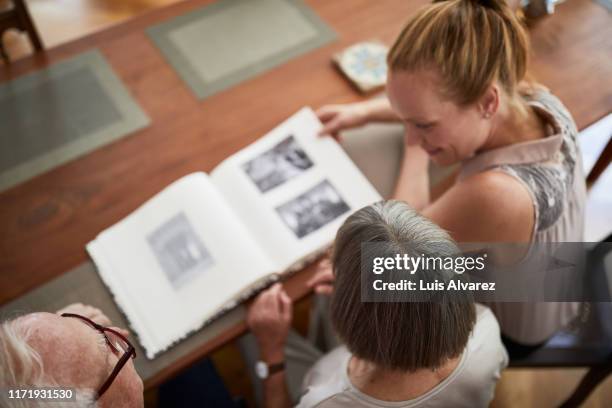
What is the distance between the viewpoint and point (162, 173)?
4.27ft

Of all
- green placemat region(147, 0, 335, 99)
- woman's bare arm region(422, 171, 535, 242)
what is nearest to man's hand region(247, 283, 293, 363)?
woman's bare arm region(422, 171, 535, 242)

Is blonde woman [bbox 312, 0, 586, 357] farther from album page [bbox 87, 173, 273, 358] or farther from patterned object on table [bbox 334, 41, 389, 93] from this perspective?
patterned object on table [bbox 334, 41, 389, 93]

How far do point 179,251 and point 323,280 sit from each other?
308 millimetres

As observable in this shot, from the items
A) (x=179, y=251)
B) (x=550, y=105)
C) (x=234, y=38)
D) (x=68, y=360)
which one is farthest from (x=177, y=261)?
(x=550, y=105)

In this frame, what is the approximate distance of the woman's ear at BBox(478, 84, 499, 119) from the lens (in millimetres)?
1051

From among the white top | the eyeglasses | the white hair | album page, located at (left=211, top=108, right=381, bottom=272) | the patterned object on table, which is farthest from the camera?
the patterned object on table

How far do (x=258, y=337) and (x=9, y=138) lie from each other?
782mm

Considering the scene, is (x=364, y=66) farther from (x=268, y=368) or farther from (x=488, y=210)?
(x=268, y=368)

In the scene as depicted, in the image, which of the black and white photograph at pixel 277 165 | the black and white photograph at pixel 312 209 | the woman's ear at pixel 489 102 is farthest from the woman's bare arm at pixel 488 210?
the black and white photograph at pixel 277 165

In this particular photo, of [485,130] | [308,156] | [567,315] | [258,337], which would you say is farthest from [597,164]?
[258,337]

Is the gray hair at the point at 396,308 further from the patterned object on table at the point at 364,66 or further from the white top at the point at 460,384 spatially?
the patterned object on table at the point at 364,66

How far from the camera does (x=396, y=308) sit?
766 millimetres

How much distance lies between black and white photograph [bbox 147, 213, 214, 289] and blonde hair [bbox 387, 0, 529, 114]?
0.54 metres

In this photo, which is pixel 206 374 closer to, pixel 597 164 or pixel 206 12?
pixel 206 12
